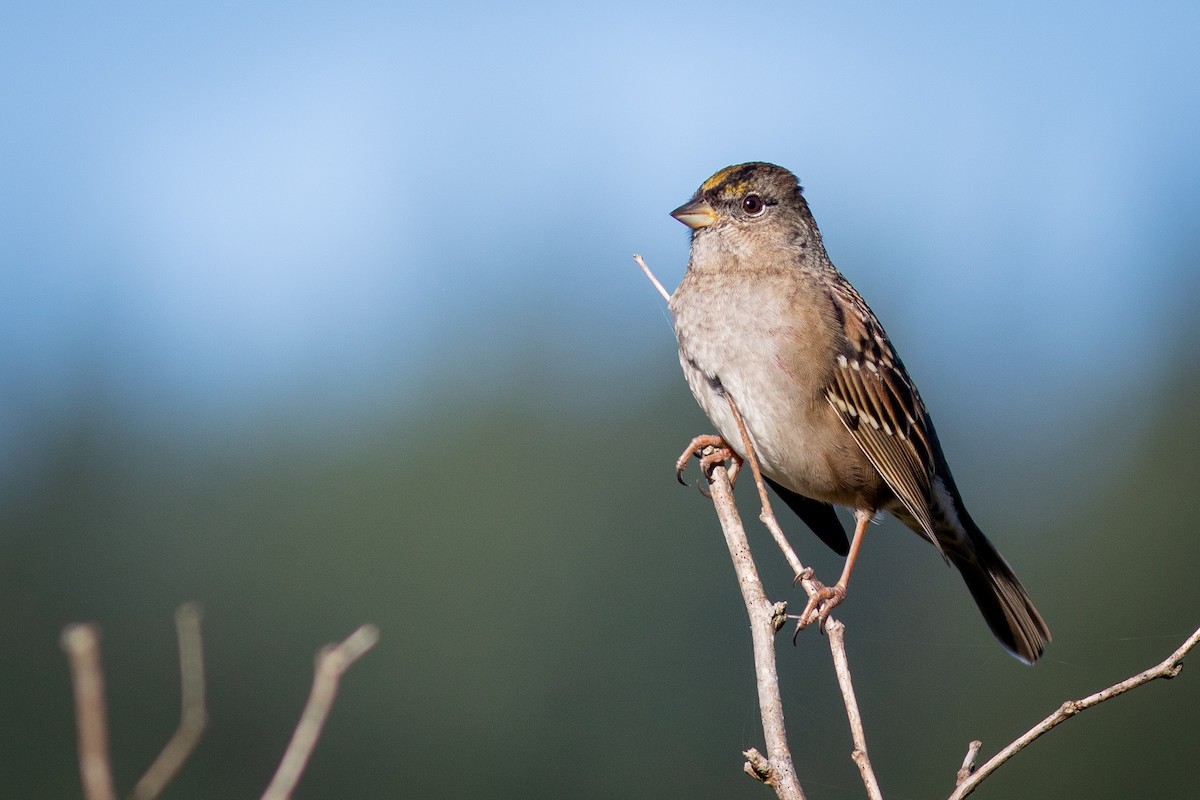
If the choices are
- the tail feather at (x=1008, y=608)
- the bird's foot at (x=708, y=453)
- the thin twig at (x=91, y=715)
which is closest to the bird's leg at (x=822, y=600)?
the bird's foot at (x=708, y=453)

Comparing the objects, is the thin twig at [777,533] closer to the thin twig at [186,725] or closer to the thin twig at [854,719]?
the thin twig at [854,719]

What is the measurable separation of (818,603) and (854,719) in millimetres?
1505

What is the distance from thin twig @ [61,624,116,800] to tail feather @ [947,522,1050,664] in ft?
12.3

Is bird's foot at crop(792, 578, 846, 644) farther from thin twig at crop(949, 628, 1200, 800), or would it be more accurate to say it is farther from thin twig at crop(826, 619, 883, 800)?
thin twig at crop(949, 628, 1200, 800)

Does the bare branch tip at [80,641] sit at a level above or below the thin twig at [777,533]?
above

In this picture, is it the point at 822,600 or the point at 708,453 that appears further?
the point at 708,453

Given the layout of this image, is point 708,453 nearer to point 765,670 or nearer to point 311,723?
point 765,670

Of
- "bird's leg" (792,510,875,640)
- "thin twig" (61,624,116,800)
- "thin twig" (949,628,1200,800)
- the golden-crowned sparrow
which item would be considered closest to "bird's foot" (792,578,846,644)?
"bird's leg" (792,510,875,640)

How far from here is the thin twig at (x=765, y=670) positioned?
2055 millimetres

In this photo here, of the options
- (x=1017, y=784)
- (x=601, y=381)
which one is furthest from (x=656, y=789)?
(x=601, y=381)

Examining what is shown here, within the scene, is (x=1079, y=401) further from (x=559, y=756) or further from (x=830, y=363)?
(x=830, y=363)

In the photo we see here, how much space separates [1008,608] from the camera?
14.2 feet

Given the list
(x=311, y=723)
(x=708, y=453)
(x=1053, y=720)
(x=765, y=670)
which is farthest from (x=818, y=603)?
(x=311, y=723)

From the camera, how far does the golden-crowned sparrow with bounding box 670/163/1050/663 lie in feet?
13.7
